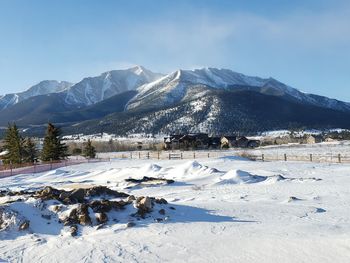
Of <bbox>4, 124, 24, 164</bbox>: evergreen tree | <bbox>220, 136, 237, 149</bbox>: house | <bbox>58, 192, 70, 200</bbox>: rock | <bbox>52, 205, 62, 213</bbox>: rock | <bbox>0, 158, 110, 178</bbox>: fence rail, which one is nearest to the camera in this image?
<bbox>52, 205, 62, 213</bbox>: rock

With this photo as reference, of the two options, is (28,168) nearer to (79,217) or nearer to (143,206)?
(143,206)

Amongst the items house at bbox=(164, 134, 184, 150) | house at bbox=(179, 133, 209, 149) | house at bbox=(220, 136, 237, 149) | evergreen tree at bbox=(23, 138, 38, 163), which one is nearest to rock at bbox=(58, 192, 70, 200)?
evergreen tree at bbox=(23, 138, 38, 163)

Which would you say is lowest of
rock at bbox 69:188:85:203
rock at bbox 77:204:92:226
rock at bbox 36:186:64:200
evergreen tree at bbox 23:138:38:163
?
rock at bbox 77:204:92:226

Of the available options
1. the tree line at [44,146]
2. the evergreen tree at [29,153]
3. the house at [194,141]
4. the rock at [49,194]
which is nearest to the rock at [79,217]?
the rock at [49,194]

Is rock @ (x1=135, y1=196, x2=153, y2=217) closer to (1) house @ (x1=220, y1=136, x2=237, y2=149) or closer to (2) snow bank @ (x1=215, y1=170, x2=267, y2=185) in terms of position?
(2) snow bank @ (x1=215, y1=170, x2=267, y2=185)

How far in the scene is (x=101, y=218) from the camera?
1645 cm

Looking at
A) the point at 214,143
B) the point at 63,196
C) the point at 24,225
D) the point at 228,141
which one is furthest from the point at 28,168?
the point at 228,141

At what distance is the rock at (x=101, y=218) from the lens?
16.4 meters

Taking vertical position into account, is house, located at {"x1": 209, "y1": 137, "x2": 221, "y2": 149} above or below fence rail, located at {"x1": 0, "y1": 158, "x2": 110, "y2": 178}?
above

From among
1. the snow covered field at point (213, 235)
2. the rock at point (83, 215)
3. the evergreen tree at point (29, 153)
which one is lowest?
the snow covered field at point (213, 235)

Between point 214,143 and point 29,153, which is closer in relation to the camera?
point 29,153

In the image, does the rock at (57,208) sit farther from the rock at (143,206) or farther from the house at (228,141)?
the house at (228,141)

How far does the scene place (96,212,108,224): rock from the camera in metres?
16.4

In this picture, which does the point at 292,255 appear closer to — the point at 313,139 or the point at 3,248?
the point at 3,248
